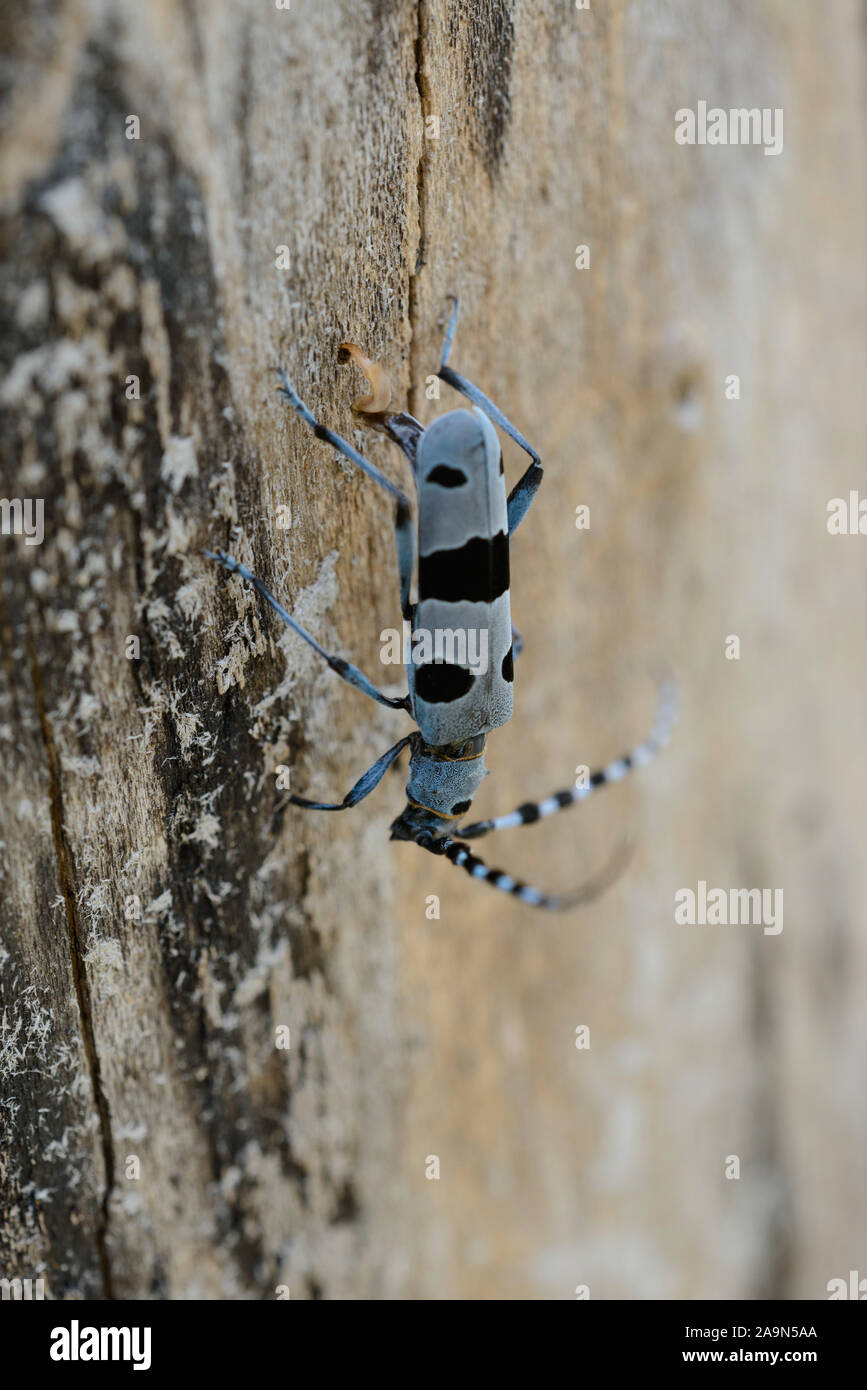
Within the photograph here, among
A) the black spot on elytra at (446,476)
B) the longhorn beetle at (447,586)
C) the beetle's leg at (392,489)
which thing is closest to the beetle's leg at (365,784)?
the longhorn beetle at (447,586)

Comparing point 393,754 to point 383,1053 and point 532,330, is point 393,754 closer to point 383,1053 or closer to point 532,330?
point 383,1053

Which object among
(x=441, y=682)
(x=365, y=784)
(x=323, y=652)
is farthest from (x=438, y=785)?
(x=323, y=652)

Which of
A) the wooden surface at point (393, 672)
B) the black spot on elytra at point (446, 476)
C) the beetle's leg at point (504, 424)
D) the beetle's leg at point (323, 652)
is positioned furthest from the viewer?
the beetle's leg at point (504, 424)

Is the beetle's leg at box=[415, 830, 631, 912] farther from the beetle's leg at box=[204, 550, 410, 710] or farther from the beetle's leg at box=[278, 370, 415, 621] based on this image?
the beetle's leg at box=[278, 370, 415, 621]

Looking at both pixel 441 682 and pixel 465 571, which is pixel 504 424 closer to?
pixel 465 571

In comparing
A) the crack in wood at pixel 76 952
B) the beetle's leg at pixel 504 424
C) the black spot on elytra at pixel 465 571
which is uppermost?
the beetle's leg at pixel 504 424

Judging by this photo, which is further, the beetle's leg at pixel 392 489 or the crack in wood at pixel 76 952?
the beetle's leg at pixel 392 489

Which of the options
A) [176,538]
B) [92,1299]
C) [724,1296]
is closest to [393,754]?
[176,538]

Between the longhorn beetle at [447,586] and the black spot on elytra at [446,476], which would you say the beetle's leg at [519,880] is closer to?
the longhorn beetle at [447,586]
